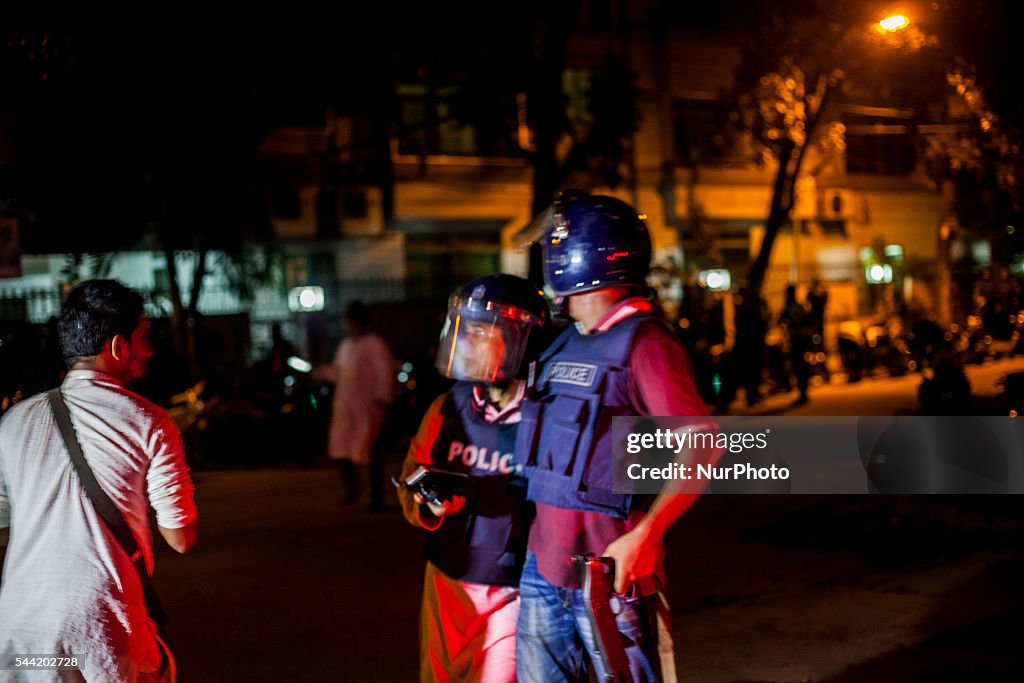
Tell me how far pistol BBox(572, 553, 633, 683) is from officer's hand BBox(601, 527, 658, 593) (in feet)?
0.09

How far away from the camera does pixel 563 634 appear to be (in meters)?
2.93

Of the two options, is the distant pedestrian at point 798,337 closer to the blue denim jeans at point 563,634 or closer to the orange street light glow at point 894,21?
the orange street light glow at point 894,21

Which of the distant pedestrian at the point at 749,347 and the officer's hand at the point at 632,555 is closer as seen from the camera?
the officer's hand at the point at 632,555

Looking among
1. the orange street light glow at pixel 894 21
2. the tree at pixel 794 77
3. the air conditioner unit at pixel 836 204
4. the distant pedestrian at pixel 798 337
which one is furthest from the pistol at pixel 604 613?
the air conditioner unit at pixel 836 204

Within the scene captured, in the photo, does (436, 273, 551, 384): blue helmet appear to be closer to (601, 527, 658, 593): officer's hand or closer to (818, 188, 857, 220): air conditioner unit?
(601, 527, 658, 593): officer's hand

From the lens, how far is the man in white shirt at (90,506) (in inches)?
102

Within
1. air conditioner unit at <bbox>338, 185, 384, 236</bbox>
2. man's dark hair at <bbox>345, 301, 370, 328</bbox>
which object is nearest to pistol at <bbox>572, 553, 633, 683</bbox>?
man's dark hair at <bbox>345, 301, 370, 328</bbox>

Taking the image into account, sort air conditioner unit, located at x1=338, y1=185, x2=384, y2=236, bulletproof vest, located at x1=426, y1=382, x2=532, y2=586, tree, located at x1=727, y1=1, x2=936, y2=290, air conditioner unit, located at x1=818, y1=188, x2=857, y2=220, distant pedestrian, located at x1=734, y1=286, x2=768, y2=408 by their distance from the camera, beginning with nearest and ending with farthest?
bulletproof vest, located at x1=426, y1=382, x2=532, y2=586 → tree, located at x1=727, y1=1, x2=936, y2=290 → distant pedestrian, located at x1=734, y1=286, x2=768, y2=408 → air conditioner unit, located at x1=338, y1=185, x2=384, y2=236 → air conditioner unit, located at x1=818, y1=188, x2=857, y2=220

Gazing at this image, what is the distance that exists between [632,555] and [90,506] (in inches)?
57.7

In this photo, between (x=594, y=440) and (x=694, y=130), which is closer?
(x=594, y=440)

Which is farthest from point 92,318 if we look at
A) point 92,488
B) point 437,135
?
point 437,135

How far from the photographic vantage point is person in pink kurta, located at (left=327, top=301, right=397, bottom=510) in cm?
809

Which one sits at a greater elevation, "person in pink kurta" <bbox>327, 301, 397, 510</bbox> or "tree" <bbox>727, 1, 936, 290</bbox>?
"tree" <bbox>727, 1, 936, 290</bbox>

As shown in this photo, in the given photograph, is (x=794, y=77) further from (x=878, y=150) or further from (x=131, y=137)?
(x=878, y=150)
